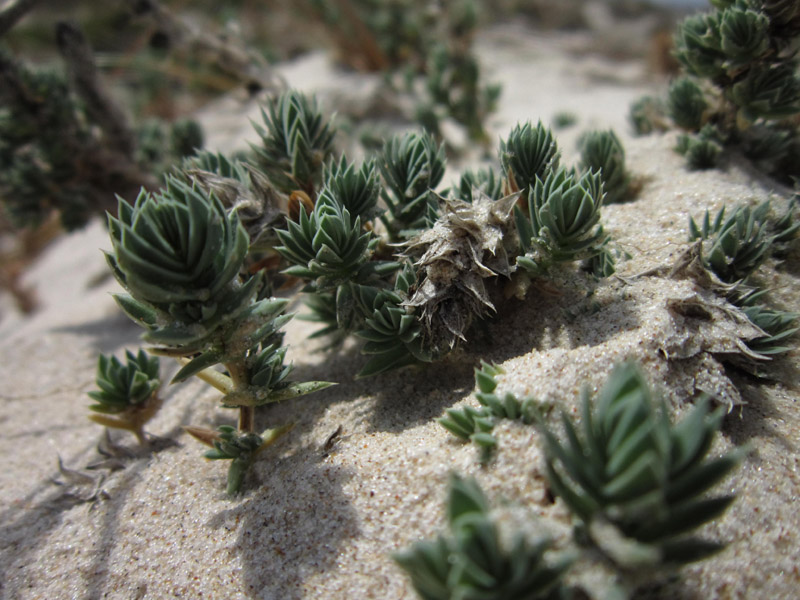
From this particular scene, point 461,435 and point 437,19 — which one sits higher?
point 437,19

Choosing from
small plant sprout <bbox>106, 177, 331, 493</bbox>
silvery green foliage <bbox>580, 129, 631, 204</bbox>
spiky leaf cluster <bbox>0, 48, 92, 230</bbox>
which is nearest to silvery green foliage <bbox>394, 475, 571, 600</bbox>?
small plant sprout <bbox>106, 177, 331, 493</bbox>

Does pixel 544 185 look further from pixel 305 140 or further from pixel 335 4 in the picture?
pixel 335 4

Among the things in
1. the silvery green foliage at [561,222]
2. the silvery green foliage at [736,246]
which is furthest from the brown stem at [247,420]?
the silvery green foliage at [736,246]

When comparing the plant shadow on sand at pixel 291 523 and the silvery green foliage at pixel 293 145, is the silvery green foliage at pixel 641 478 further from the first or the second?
the silvery green foliage at pixel 293 145

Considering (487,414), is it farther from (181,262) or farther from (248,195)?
(248,195)

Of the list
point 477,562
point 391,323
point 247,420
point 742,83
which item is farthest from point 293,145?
point 742,83

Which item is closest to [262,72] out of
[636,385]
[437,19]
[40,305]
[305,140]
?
[437,19]
